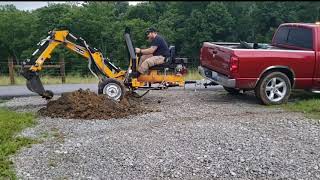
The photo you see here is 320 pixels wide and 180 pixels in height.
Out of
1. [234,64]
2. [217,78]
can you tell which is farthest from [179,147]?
[217,78]

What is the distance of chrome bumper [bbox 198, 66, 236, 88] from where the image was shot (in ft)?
38.0

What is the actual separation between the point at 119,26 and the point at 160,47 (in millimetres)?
22931

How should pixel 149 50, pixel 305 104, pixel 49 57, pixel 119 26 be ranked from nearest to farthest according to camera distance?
pixel 305 104 → pixel 49 57 → pixel 149 50 → pixel 119 26

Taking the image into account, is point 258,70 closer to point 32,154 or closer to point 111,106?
point 111,106

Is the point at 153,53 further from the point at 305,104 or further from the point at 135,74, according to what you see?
the point at 305,104

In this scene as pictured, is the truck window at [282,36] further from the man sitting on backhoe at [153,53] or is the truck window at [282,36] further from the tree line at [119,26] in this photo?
the tree line at [119,26]

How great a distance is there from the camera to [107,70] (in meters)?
12.5

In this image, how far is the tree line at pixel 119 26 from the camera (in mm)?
24344

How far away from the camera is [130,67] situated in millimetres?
12273

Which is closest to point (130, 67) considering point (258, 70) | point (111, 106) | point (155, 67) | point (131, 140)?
point (155, 67)

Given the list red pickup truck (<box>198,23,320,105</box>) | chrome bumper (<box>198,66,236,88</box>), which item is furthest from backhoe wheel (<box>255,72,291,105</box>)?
chrome bumper (<box>198,66,236,88</box>)

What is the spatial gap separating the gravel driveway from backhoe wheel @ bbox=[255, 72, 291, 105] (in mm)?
812

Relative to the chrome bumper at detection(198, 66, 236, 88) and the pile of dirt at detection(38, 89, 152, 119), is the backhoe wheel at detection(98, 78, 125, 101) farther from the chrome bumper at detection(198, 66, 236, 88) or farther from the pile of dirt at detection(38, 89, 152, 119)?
the chrome bumper at detection(198, 66, 236, 88)

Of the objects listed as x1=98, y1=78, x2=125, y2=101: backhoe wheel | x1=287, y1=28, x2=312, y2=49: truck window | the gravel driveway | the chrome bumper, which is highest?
x1=287, y1=28, x2=312, y2=49: truck window
